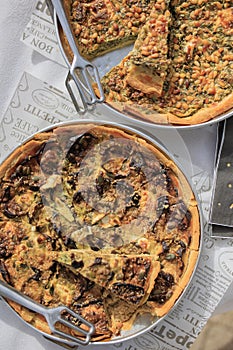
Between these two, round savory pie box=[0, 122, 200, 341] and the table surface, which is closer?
round savory pie box=[0, 122, 200, 341]

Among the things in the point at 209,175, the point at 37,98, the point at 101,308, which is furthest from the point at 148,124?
the point at 101,308

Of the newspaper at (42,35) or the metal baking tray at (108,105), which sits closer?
the metal baking tray at (108,105)

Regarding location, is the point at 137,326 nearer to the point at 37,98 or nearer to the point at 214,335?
the point at 214,335

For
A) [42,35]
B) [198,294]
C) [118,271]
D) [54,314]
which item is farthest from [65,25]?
[198,294]

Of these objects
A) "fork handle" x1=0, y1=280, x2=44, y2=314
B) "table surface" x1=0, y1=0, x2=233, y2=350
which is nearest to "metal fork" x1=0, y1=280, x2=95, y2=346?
"fork handle" x1=0, y1=280, x2=44, y2=314

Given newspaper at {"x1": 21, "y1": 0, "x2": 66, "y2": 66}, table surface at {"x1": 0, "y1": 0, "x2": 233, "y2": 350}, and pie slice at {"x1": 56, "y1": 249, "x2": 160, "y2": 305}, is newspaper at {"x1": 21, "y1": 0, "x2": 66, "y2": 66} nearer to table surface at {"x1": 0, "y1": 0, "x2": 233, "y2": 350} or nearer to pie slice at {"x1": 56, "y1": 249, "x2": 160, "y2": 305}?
table surface at {"x1": 0, "y1": 0, "x2": 233, "y2": 350}

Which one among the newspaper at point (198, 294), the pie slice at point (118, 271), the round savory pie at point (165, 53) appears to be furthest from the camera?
the newspaper at point (198, 294)

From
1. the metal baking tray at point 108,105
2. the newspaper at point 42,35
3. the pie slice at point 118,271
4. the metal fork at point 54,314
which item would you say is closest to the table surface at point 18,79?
the newspaper at point 42,35

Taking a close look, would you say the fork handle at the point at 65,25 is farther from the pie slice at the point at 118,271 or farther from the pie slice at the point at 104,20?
the pie slice at the point at 118,271

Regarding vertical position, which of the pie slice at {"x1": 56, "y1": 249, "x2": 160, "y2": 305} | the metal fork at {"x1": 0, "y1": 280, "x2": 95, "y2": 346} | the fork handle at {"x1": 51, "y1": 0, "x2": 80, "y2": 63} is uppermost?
the fork handle at {"x1": 51, "y1": 0, "x2": 80, "y2": 63}
